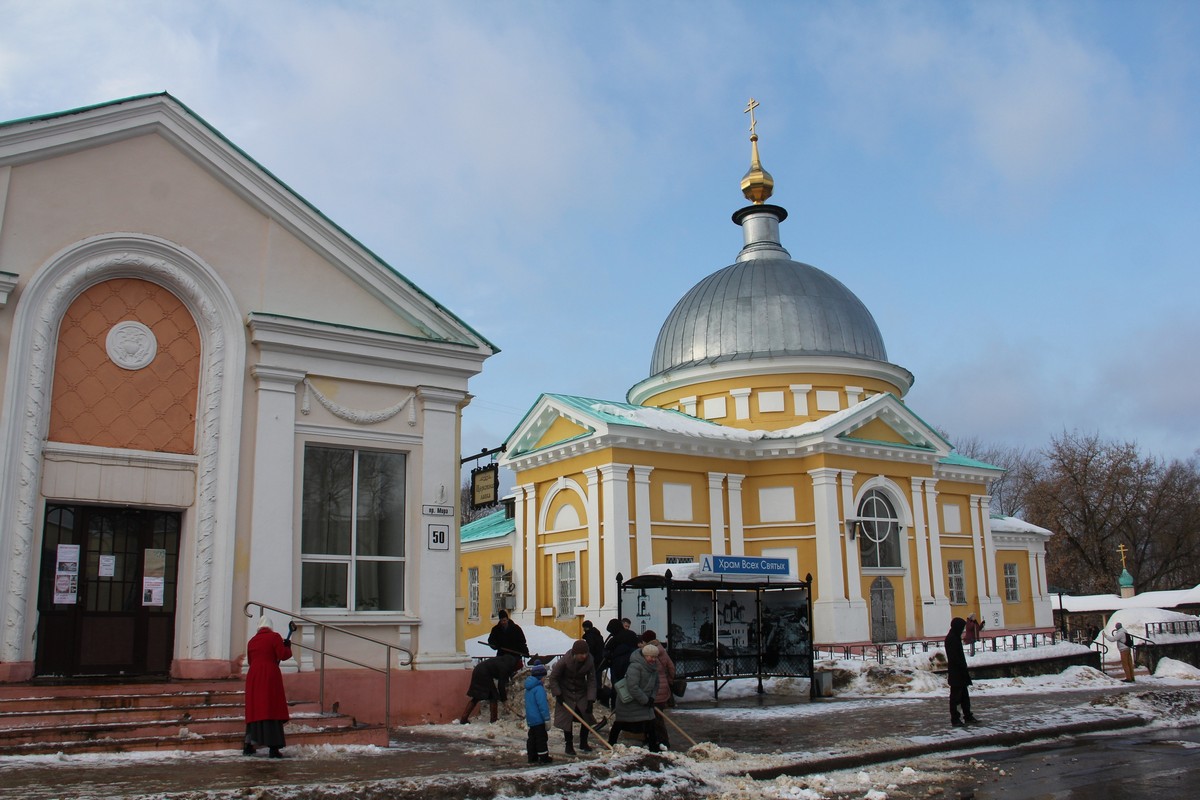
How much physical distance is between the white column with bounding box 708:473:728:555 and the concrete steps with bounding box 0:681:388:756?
58.6 feet

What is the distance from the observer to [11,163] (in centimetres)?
1248

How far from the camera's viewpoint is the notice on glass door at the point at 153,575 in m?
12.6

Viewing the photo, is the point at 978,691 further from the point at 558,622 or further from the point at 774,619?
the point at 558,622

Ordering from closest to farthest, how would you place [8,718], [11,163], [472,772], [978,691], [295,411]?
[472,772], [8,718], [11,163], [295,411], [978,691]

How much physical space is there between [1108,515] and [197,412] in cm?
4966

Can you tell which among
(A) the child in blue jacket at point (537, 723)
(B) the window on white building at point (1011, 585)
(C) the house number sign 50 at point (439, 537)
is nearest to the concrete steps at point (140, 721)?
(A) the child in blue jacket at point (537, 723)

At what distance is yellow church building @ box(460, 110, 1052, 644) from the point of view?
27.8 m

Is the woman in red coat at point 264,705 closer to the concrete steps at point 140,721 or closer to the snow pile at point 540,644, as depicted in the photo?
the concrete steps at point 140,721

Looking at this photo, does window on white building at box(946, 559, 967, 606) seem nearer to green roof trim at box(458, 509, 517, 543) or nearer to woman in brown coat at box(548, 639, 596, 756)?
green roof trim at box(458, 509, 517, 543)

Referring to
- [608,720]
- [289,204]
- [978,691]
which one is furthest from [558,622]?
[289,204]

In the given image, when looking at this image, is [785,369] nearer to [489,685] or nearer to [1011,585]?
[1011,585]

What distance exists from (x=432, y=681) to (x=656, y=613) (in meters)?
6.31

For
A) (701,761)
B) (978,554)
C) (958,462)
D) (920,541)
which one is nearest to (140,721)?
(701,761)

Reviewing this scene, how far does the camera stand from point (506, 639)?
15.2 meters
